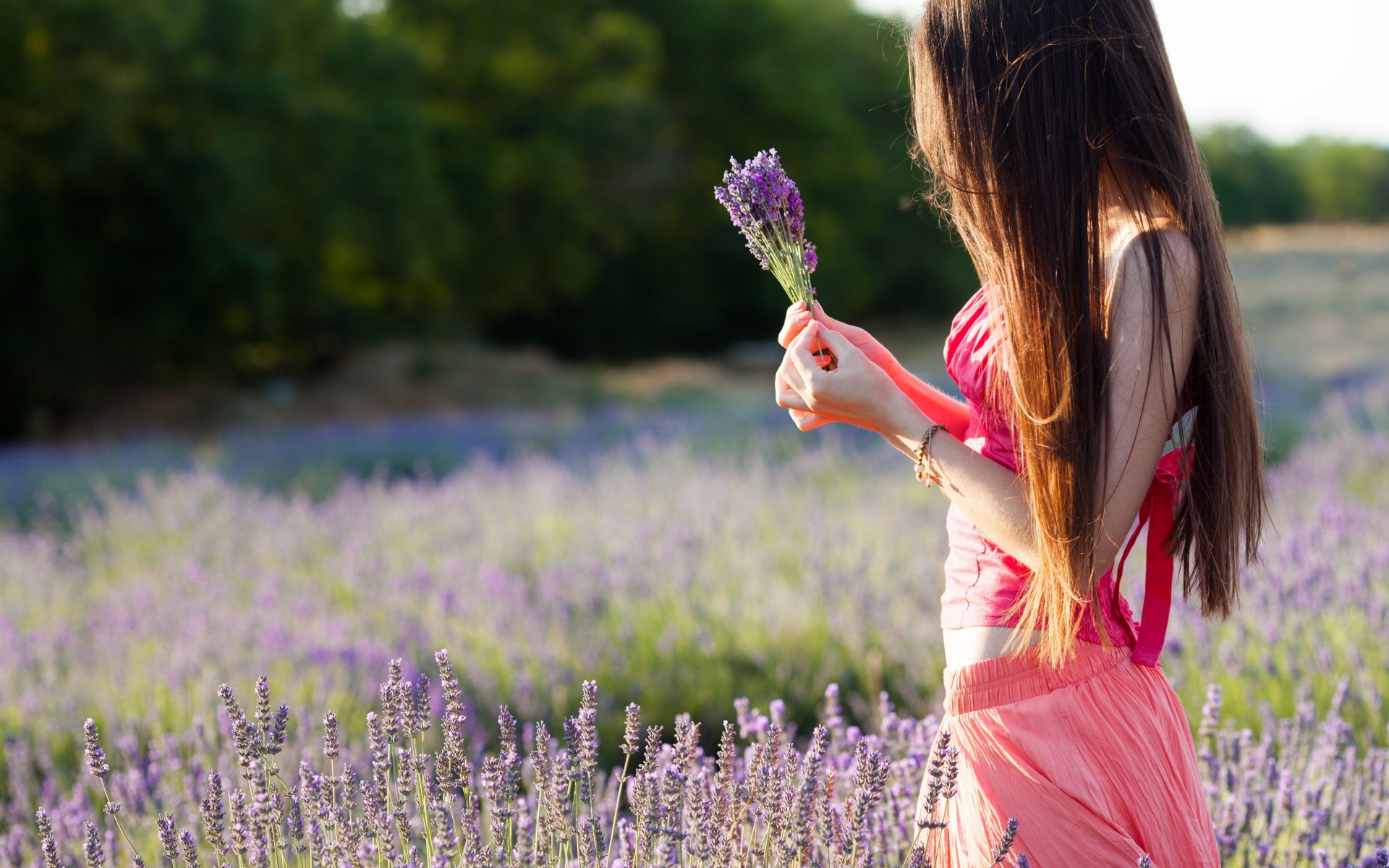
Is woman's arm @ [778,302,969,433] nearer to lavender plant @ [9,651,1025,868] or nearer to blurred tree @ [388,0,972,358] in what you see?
lavender plant @ [9,651,1025,868]

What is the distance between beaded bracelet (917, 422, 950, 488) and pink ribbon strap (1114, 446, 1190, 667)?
1.04 ft

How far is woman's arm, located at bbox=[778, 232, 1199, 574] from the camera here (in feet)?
4.89

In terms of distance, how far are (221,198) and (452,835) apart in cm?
1504

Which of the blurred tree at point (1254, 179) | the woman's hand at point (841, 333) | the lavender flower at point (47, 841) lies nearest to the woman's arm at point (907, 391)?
the woman's hand at point (841, 333)

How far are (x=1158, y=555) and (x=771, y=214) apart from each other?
79cm

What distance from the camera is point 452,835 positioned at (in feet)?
4.92

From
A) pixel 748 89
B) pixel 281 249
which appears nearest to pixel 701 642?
pixel 281 249

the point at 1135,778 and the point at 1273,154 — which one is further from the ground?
the point at 1273,154

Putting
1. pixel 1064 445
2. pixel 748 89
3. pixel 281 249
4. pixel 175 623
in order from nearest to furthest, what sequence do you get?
pixel 1064 445 → pixel 175 623 → pixel 281 249 → pixel 748 89

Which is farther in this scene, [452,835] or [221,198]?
[221,198]

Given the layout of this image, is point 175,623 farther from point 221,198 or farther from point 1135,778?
point 221,198

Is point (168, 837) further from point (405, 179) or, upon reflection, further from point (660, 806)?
point (405, 179)

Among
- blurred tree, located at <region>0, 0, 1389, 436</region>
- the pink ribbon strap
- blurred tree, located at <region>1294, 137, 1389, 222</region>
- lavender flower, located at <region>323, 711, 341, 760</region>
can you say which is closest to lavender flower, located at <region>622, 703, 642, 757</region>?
lavender flower, located at <region>323, 711, 341, 760</region>

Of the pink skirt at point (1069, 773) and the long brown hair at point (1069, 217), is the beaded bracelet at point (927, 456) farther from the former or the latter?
the pink skirt at point (1069, 773)
